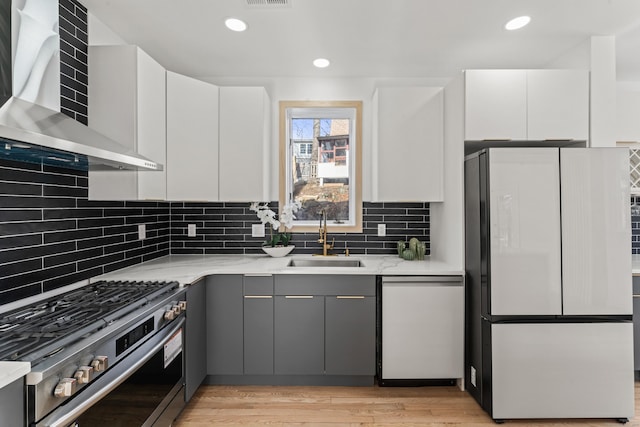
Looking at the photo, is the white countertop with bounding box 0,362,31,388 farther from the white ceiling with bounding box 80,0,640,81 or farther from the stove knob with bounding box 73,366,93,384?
the white ceiling with bounding box 80,0,640,81

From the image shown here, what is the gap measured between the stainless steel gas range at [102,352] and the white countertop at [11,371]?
3 centimetres

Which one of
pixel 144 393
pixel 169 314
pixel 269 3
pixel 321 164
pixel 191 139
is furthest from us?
pixel 321 164

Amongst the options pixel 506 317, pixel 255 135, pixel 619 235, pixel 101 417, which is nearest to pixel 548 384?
pixel 506 317

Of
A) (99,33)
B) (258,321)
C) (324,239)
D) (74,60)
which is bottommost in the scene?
(258,321)

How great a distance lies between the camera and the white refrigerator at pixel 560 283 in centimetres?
214

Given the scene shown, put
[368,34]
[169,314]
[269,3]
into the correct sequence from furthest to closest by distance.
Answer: [368,34] → [269,3] → [169,314]

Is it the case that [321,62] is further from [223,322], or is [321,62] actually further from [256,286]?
[223,322]

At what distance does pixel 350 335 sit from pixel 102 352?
1605 millimetres

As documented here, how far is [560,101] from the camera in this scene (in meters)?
2.43

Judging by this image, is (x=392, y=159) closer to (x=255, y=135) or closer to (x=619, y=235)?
(x=255, y=135)

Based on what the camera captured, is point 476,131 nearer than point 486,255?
No

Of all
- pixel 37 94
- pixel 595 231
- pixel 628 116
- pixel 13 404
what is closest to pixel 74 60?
pixel 37 94

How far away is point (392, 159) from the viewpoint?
281cm

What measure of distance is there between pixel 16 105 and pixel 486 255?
8.13 feet
